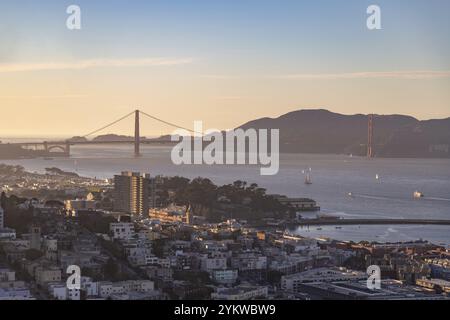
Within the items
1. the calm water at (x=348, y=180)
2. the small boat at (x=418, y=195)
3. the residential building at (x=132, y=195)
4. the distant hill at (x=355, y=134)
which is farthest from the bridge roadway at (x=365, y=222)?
the distant hill at (x=355, y=134)

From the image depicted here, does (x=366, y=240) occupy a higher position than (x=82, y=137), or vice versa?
(x=82, y=137)

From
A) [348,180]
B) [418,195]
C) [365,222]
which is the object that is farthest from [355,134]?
[365,222]

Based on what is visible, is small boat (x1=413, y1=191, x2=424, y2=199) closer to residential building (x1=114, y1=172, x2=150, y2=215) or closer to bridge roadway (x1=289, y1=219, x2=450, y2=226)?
bridge roadway (x1=289, y1=219, x2=450, y2=226)

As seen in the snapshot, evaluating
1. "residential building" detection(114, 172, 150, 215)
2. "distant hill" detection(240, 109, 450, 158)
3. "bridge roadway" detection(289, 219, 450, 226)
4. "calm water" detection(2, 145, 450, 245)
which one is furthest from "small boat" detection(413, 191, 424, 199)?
"residential building" detection(114, 172, 150, 215)

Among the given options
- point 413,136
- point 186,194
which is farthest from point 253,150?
point 186,194

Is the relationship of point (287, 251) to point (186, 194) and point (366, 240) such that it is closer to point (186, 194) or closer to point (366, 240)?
point (366, 240)

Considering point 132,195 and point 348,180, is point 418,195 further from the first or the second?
point 132,195
